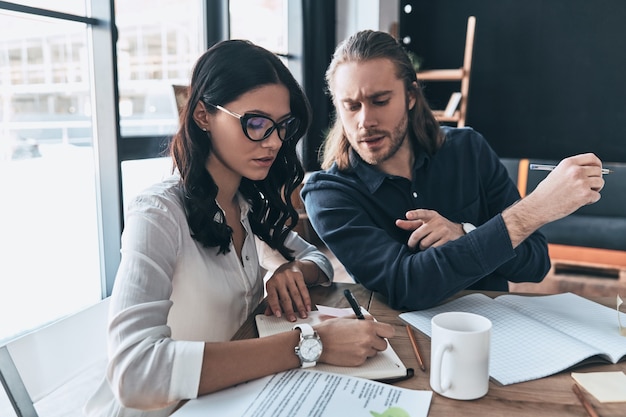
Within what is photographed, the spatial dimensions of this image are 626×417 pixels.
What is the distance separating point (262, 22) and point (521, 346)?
3991 mm

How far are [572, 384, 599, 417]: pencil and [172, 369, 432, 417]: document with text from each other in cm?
21

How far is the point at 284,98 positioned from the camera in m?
1.15

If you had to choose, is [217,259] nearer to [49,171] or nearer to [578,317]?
[578,317]

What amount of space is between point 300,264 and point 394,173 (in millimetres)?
481

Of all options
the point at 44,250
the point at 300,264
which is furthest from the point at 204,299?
the point at 44,250

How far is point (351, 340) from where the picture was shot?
87 cm

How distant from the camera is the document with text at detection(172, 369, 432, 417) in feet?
2.33

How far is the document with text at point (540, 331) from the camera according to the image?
86 centimetres

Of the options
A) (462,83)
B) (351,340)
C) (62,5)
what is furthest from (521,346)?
(462,83)

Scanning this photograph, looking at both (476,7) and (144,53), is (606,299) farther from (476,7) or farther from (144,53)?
(476,7)

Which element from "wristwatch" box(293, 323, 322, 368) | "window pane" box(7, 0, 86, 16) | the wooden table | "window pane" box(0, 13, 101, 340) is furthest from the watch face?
"window pane" box(7, 0, 86, 16)

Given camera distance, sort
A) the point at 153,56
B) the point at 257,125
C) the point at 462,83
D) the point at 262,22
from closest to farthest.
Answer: the point at 257,125 → the point at 153,56 → the point at 262,22 → the point at 462,83

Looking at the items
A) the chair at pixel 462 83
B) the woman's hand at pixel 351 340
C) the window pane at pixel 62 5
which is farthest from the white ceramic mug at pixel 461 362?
the chair at pixel 462 83

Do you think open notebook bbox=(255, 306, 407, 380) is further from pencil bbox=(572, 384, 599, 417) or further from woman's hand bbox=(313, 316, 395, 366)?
pencil bbox=(572, 384, 599, 417)
